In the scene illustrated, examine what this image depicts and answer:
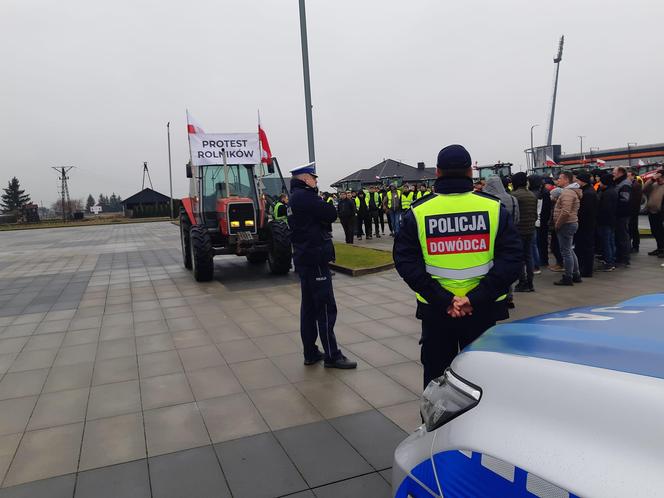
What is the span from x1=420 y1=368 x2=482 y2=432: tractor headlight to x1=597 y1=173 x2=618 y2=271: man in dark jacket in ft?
28.3

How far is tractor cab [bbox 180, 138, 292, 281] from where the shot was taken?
31.9 ft

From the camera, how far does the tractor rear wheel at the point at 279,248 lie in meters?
9.78

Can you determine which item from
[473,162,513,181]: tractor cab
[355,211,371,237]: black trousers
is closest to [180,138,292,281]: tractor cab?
[355,211,371,237]: black trousers

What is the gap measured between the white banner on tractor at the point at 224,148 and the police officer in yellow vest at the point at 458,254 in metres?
8.06

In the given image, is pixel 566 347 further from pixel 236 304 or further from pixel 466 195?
pixel 236 304

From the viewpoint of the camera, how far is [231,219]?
32.5 feet

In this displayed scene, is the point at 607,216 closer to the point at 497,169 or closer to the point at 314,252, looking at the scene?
the point at 314,252

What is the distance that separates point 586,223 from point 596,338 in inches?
303

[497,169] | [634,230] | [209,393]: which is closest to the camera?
[209,393]

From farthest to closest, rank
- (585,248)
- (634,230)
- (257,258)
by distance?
(257,258) → (634,230) → (585,248)

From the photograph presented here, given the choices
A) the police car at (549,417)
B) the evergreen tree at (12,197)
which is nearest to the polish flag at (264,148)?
the police car at (549,417)

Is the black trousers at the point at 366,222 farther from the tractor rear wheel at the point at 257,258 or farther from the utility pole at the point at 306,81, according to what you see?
the utility pole at the point at 306,81

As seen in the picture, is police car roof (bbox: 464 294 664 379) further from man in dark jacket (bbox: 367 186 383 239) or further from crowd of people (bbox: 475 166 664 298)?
man in dark jacket (bbox: 367 186 383 239)

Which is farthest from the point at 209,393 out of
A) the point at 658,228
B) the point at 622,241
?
the point at 658,228
